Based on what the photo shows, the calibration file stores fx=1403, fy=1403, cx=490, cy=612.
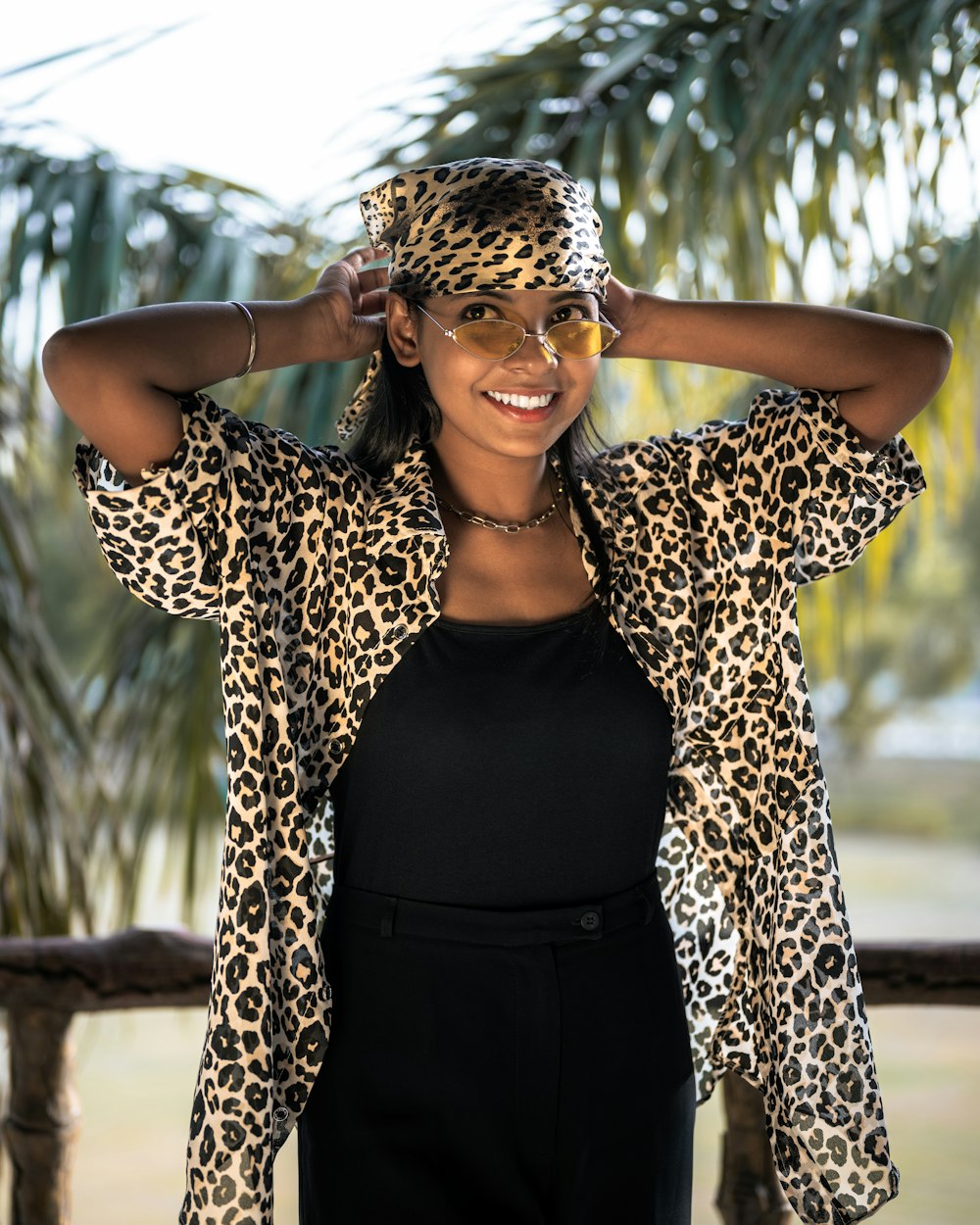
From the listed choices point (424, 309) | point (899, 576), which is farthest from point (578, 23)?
point (899, 576)

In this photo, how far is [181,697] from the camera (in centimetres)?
297

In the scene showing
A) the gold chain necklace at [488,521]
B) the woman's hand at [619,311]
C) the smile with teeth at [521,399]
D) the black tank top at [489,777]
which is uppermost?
the woman's hand at [619,311]

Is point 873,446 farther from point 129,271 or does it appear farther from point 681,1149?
point 129,271

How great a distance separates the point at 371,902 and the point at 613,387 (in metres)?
1.68

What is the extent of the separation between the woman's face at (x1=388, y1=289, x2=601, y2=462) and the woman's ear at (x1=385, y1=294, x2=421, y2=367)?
4cm

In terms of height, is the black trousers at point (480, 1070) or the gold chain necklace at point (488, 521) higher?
the gold chain necklace at point (488, 521)

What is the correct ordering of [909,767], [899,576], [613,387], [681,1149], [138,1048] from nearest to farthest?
[681,1149] < [613,387] < [138,1048] < [899,576] < [909,767]

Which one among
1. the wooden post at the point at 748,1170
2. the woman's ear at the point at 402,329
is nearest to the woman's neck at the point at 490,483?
the woman's ear at the point at 402,329

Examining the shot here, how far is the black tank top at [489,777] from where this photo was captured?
1.41 metres

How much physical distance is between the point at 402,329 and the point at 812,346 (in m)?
0.45

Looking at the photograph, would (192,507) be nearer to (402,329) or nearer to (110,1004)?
(402,329)

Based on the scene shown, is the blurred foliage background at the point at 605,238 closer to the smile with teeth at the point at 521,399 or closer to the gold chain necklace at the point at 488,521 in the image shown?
the gold chain necklace at the point at 488,521

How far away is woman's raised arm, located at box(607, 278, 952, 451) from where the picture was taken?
1535 mm

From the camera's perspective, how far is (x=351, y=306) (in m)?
1.52
